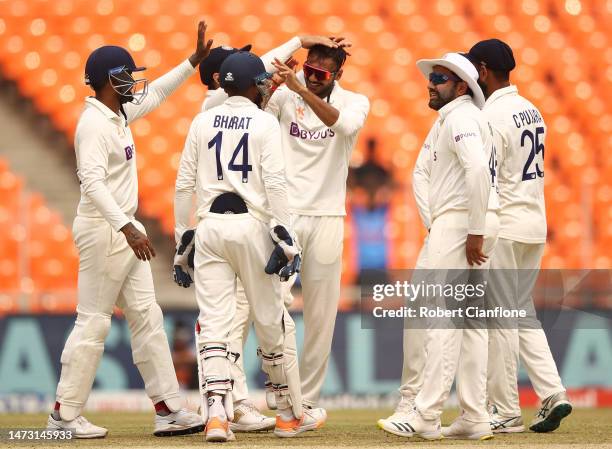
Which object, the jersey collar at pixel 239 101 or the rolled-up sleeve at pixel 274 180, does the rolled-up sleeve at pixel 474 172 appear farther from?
the jersey collar at pixel 239 101

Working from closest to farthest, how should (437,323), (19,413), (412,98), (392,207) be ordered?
(437,323)
(19,413)
(392,207)
(412,98)

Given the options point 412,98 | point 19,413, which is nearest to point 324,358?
point 19,413

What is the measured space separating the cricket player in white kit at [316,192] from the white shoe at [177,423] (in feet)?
1.88

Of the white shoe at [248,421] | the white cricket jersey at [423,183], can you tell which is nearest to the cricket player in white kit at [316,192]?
the white shoe at [248,421]

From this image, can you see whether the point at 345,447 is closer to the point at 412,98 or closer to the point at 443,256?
the point at 443,256

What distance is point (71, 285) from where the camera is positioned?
422 inches

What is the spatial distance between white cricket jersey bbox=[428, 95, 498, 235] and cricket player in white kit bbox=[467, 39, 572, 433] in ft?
1.76

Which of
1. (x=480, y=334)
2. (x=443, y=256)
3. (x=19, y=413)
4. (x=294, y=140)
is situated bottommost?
(x=19, y=413)

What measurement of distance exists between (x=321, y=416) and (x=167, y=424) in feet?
2.52

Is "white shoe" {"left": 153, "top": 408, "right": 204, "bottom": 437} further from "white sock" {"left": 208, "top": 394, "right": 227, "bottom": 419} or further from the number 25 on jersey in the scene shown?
the number 25 on jersey

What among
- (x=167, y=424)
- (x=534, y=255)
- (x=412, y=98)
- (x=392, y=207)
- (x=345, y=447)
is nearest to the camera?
(x=345, y=447)

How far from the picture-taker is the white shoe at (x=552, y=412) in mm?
5977

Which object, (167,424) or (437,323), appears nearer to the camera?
(437,323)

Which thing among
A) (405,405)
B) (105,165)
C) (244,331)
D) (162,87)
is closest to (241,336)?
(244,331)
